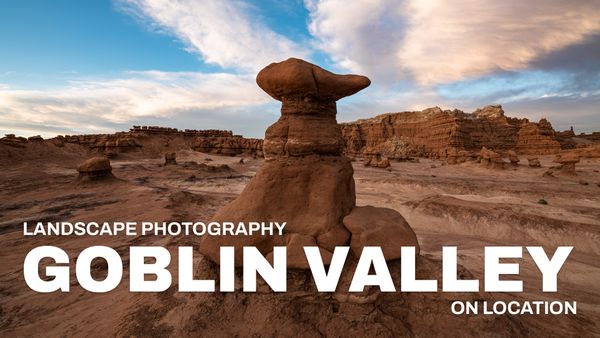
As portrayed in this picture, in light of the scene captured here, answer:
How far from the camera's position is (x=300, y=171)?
488 centimetres

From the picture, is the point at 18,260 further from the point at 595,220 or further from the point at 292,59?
the point at 595,220

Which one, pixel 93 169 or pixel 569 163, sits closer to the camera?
pixel 93 169

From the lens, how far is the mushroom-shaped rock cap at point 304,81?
4656 mm

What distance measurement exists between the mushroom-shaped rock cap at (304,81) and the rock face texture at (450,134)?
1315 inches

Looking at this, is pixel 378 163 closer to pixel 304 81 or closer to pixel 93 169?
pixel 93 169

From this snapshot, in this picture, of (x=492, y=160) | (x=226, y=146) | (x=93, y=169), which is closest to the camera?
(x=93, y=169)

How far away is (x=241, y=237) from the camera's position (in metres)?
4.45

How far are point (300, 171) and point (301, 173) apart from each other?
0.04 meters

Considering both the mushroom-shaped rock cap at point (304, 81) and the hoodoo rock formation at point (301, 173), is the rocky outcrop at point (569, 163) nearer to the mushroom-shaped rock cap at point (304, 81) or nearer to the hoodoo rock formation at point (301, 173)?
the hoodoo rock formation at point (301, 173)

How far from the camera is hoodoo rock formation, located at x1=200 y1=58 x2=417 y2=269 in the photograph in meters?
4.51

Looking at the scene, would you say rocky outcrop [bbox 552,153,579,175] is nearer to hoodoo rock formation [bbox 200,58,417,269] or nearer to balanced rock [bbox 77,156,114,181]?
hoodoo rock formation [bbox 200,58,417,269]

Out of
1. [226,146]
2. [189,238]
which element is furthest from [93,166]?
[226,146]

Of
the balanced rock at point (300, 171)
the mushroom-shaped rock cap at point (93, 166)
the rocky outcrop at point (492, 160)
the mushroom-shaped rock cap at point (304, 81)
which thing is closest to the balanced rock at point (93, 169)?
the mushroom-shaped rock cap at point (93, 166)

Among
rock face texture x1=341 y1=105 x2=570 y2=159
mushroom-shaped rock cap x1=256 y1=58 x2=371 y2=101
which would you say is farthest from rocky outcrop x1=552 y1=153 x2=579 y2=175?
mushroom-shaped rock cap x1=256 y1=58 x2=371 y2=101
